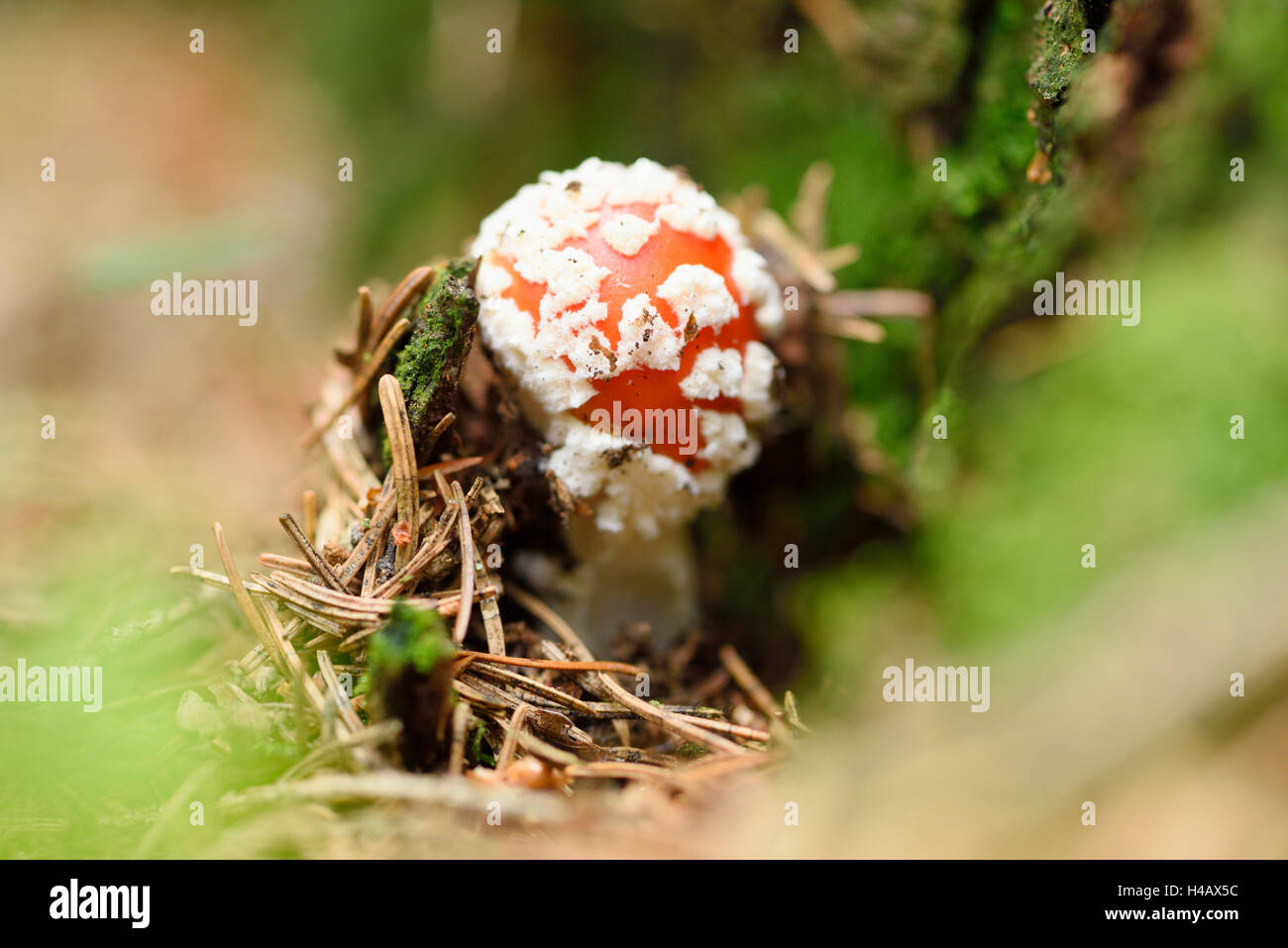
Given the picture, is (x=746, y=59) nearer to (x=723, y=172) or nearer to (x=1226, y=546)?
(x=723, y=172)

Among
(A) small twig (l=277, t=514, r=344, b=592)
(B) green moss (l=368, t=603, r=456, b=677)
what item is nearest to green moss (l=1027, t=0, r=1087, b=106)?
(B) green moss (l=368, t=603, r=456, b=677)

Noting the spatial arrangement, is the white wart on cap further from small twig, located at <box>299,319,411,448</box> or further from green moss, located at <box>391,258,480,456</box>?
small twig, located at <box>299,319,411,448</box>

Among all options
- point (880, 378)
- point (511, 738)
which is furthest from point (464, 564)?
point (880, 378)

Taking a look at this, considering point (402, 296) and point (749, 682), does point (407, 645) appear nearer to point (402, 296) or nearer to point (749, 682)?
point (402, 296)

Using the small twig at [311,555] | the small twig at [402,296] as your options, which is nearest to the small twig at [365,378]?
the small twig at [402,296]

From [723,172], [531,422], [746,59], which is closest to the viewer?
[531,422]
